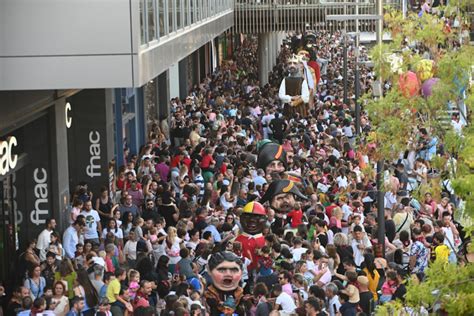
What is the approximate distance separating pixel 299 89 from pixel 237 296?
2055cm

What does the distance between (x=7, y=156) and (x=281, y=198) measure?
4488 millimetres

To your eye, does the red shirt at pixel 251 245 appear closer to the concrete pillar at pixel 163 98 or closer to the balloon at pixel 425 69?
the balloon at pixel 425 69

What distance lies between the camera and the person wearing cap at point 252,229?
20375 millimetres

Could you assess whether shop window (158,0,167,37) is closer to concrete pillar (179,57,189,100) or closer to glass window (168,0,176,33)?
glass window (168,0,176,33)

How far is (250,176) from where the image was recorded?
26.9m

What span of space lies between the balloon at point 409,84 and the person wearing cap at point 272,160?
10.8m

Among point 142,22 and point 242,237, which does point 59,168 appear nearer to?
point 242,237

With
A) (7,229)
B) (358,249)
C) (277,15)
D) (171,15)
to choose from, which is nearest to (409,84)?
(358,249)

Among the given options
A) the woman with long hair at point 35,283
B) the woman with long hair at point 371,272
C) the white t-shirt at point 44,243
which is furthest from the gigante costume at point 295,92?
the woman with long hair at point 35,283

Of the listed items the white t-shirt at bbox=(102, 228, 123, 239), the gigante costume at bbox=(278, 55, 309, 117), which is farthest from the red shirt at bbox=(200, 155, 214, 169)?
the gigante costume at bbox=(278, 55, 309, 117)

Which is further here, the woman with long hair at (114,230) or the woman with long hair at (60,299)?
the woman with long hair at (114,230)

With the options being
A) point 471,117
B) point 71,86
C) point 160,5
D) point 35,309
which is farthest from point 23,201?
point 471,117

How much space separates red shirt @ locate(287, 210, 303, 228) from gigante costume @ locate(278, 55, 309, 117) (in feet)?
49.6

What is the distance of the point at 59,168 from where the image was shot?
2458 centimetres
